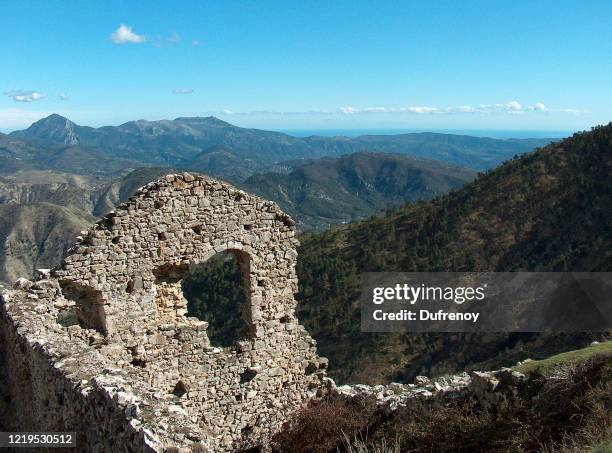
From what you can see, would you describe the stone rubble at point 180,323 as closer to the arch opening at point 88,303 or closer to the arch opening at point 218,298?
the arch opening at point 88,303

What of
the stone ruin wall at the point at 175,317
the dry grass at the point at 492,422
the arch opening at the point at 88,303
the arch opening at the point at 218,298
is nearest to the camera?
the dry grass at the point at 492,422

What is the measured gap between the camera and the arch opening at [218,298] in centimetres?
4324

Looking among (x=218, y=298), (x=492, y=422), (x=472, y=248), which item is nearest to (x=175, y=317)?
(x=492, y=422)

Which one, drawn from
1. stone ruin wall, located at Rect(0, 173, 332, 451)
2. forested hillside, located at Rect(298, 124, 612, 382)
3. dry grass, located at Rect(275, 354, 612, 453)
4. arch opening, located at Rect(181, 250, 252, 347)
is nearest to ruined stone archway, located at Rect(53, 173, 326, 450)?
stone ruin wall, located at Rect(0, 173, 332, 451)

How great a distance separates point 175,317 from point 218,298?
42.7m

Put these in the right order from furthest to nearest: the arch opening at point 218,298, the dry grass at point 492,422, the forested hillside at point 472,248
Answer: the arch opening at point 218,298 → the forested hillside at point 472,248 → the dry grass at point 492,422

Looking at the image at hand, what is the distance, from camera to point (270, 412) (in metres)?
10.2

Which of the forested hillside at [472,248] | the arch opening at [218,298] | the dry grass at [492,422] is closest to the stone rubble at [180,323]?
the dry grass at [492,422]

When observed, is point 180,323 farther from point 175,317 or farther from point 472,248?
point 472,248

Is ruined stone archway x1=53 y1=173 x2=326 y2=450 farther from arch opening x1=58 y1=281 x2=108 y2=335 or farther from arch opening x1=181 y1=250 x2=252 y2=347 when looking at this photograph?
arch opening x1=181 y1=250 x2=252 y2=347

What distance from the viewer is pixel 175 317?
964 centimetres

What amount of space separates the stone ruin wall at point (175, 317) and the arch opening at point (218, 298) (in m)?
27.4

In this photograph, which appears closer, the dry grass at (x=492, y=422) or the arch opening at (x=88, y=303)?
the dry grass at (x=492, y=422)

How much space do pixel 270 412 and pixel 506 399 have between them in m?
4.01
